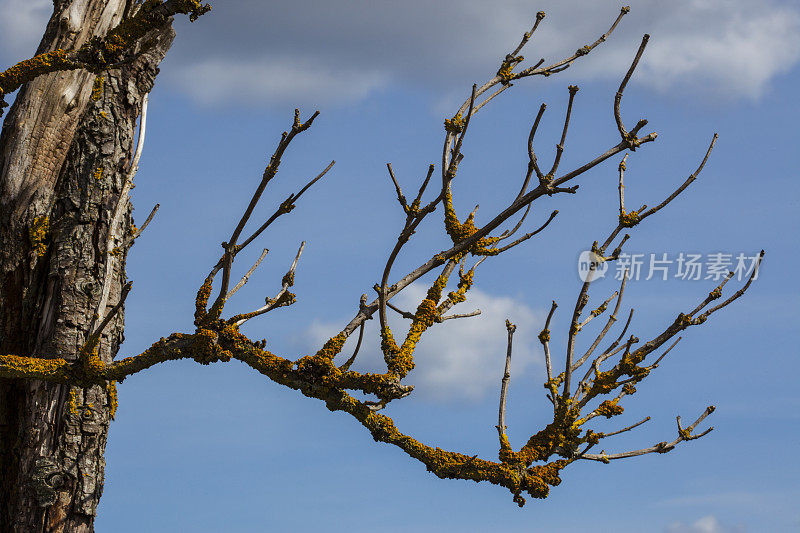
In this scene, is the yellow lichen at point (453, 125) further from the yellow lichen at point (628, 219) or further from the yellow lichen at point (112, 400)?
the yellow lichen at point (112, 400)

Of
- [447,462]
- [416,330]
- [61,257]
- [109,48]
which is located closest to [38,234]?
[61,257]

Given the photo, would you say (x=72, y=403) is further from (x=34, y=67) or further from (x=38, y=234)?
(x=34, y=67)

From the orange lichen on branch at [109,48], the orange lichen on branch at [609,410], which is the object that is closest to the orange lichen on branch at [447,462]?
the orange lichen on branch at [609,410]

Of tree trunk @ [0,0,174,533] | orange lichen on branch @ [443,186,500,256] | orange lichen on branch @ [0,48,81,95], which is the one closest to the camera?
orange lichen on branch @ [443,186,500,256]

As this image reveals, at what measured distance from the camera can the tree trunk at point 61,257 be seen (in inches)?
221

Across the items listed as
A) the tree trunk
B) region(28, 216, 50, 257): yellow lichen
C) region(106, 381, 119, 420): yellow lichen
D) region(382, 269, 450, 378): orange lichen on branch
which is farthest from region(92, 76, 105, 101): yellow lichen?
region(382, 269, 450, 378): orange lichen on branch

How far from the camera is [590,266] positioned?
4.50 meters

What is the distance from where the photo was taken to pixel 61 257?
5.88 metres

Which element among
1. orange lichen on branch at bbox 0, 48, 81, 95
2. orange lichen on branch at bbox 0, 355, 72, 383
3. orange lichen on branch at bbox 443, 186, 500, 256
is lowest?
orange lichen on branch at bbox 0, 355, 72, 383

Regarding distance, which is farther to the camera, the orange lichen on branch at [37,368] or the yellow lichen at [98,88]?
the yellow lichen at [98,88]

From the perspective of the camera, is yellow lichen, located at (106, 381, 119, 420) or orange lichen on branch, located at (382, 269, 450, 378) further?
yellow lichen, located at (106, 381, 119, 420)

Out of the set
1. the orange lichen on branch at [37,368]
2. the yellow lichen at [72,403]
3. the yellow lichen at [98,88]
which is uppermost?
the yellow lichen at [98,88]

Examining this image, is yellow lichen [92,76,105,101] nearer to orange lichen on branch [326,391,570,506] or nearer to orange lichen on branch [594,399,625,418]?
orange lichen on branch [326,391,570,506]

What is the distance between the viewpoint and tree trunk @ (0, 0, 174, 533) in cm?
562
